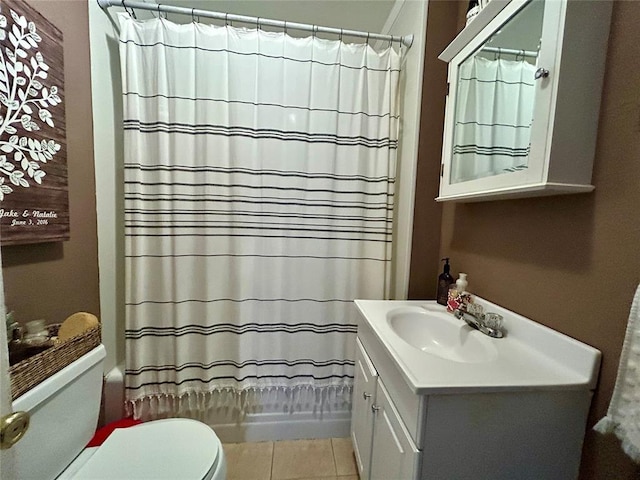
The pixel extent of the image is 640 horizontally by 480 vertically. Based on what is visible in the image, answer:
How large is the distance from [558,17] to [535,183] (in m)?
0.41

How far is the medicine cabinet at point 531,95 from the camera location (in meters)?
0.74

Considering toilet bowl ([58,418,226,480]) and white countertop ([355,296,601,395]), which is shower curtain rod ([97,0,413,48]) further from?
toilet bowl ([58,418,226,480])

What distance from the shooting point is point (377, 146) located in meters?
1.51

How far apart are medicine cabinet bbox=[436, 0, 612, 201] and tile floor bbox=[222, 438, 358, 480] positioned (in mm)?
1429

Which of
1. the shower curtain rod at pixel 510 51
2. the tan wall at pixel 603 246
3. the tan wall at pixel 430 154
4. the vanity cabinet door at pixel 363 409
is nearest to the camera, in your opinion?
the tan wall at pixel 603 246

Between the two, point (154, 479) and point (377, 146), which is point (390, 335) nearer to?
point (154, 479)

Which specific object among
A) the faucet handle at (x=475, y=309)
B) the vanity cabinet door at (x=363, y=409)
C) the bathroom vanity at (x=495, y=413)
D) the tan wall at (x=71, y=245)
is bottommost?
the vanity cabinet door at (x=363, y=409)

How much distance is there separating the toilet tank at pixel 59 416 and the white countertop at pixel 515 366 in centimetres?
98

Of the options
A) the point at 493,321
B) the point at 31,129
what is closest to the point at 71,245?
the point at 31,129

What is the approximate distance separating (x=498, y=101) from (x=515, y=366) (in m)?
0.86

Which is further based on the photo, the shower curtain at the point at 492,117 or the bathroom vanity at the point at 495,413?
the shower curtain at the point at 492,117

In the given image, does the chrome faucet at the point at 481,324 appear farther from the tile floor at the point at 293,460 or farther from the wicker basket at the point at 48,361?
the wicker basket at the point at 48,361

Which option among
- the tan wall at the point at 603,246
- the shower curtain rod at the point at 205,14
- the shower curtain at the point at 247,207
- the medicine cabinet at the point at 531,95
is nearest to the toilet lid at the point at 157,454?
the shower curtain at the point at 247,207

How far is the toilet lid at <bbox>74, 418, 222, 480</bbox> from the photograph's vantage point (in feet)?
2.91
